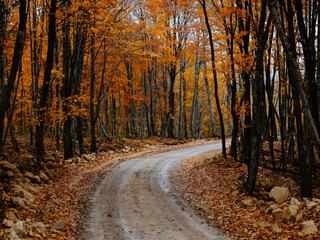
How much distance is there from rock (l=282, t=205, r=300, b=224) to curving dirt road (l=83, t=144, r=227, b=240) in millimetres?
1873

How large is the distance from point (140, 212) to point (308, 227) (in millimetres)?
4818

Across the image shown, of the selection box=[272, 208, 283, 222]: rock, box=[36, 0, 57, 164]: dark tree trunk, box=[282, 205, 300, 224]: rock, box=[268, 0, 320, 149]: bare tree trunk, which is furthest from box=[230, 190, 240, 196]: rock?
box=[36, 0, 57, 164]: dark tree trunk

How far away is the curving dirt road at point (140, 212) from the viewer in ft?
23.4

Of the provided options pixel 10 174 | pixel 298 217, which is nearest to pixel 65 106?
pixel 10 174

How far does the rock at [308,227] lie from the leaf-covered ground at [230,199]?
0.48 ft

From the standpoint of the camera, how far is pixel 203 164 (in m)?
15.7

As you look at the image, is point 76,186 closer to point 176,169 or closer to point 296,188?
point 176,169

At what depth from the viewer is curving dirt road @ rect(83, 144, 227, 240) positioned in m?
7.12

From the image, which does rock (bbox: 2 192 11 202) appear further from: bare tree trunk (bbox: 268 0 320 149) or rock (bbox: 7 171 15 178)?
bare tree trunk (bbox: 268 0 320 149)

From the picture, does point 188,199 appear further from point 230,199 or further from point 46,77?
point 46,77

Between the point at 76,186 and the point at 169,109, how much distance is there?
16.7 metres

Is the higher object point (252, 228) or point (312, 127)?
point (312, 127)

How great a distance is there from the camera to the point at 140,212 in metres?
8.66

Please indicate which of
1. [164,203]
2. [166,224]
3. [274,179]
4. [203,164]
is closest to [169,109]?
[203,164]
